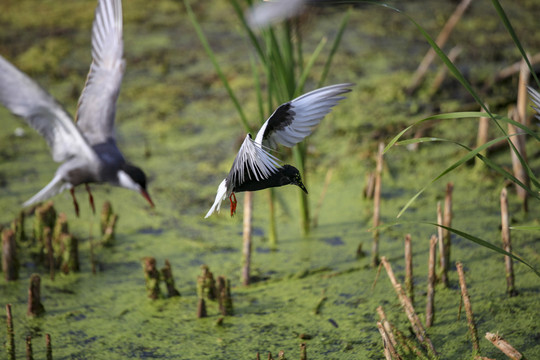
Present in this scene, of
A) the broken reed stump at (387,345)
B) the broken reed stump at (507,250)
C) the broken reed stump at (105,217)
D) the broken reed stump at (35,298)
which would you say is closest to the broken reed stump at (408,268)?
the broken reed stump at (507,250)

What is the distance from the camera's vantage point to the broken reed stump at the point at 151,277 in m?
2.90

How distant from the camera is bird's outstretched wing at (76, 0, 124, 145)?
3.17 meters

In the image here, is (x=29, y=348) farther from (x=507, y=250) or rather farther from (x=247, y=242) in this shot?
(x=507, y=250)

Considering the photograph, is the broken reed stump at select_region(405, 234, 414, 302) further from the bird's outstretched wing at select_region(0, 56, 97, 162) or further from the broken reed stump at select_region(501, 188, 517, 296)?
the bird's outstretched wing at select_region(0, 56, 97, 162)

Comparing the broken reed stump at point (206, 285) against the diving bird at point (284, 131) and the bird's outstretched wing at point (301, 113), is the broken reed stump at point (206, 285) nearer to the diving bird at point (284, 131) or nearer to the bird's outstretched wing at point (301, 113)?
the diving bird at point (284, 131)

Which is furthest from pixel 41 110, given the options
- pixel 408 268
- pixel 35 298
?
pixel 408 268

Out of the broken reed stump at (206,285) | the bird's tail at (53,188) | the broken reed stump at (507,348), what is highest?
the bird's tail at (53,188)

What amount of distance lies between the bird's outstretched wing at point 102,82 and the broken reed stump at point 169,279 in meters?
0.80

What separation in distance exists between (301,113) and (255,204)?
2.11m

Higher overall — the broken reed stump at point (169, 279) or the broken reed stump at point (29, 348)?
the broken reed stump at point (169, 279)

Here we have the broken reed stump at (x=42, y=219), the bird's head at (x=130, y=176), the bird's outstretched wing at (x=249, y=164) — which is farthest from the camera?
the broken reed stump at (x=42, y=219)

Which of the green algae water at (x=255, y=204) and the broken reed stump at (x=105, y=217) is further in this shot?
the broken reed stump at (x=105, y=217)

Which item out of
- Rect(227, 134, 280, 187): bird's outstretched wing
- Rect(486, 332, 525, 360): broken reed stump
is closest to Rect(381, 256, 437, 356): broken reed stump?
Rect(486, 332, 525, 360): broken reed stump

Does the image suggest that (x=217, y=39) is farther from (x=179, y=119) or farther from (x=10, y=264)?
(x=10, y=264)
